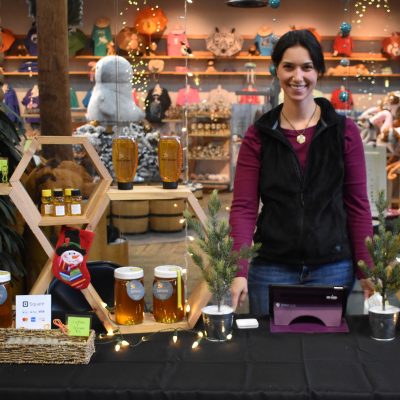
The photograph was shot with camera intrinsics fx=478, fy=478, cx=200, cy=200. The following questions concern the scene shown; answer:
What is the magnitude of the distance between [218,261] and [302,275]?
43cm

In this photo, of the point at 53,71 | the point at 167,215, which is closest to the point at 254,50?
the point at 167,215

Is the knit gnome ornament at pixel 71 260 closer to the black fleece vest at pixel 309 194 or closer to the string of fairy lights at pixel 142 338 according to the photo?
the string of fairy lights at pixel 142 338

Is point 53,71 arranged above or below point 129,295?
above

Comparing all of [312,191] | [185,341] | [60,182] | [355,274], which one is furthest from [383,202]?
[60,182]

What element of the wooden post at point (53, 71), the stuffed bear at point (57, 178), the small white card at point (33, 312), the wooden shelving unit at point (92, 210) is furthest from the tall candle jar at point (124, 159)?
the wooden post at point (53, 71)

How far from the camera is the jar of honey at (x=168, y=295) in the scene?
1415 mm

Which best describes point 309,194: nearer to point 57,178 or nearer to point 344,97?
point 57,178

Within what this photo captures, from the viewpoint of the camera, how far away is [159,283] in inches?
55.6

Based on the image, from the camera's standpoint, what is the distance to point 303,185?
5.06 ft

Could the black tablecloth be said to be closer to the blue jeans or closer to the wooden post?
the blue jeans

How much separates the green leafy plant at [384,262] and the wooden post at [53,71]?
69.2 inches

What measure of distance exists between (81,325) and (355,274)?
0.93 metres

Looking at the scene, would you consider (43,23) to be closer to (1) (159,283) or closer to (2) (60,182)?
(2) (60,182)

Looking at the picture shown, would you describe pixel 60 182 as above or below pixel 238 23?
below
